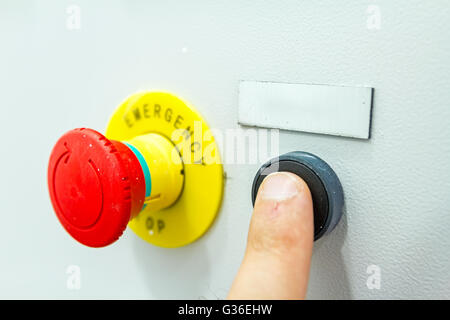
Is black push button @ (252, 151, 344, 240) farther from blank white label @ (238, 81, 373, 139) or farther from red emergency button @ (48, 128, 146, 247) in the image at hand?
red emergency button @ (48, 128, 146, 247)

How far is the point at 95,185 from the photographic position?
38 centimetres

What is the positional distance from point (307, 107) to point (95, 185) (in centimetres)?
20

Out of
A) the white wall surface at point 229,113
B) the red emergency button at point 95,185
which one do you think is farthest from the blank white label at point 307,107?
the red emergency button at point 95,185

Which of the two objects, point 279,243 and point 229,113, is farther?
point 229,113

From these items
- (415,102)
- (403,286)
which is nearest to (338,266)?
(403,286)

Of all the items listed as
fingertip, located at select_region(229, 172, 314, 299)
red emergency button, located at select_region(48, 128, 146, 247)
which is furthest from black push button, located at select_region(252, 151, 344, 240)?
red emergency button, located at select_region(48, 128, 146, 247)

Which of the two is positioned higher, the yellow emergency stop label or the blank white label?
the blank white label

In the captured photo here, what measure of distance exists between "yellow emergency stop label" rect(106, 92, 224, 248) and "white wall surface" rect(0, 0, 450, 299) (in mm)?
15

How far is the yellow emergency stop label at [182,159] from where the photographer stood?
0.44 meters

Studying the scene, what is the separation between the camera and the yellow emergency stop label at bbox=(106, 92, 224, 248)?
44cm

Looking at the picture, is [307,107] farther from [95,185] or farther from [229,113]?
[95,185]

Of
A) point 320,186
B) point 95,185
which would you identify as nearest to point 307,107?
point 320,186

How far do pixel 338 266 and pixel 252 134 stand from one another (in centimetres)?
15

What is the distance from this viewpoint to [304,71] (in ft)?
1.24
